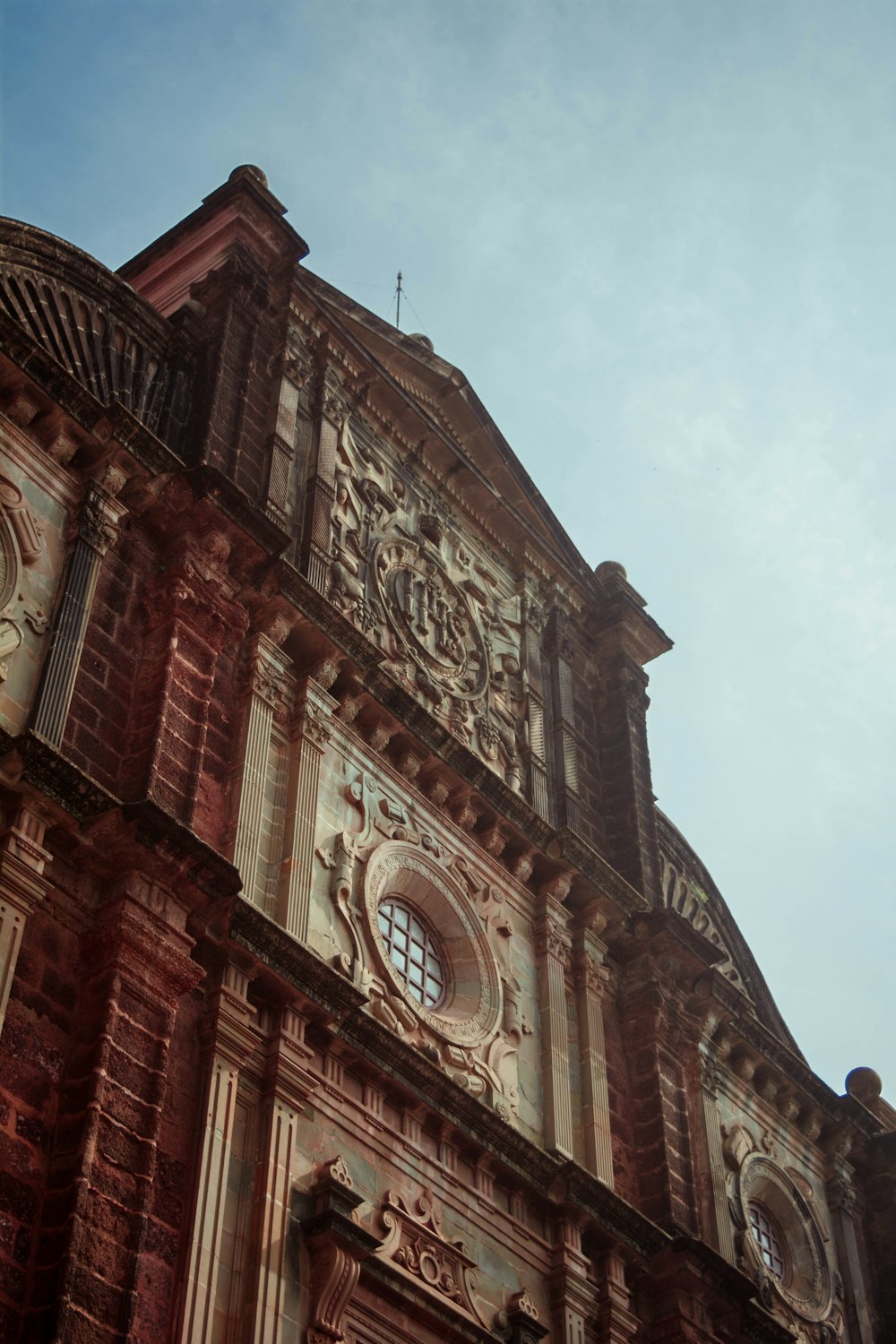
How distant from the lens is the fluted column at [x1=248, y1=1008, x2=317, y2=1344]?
45.1ft

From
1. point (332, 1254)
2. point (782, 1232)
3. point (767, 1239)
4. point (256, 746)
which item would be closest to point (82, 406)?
point (256, 746)

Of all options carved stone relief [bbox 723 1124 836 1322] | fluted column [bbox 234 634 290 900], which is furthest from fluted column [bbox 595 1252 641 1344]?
fluted column [bbox 234 634 290 900]

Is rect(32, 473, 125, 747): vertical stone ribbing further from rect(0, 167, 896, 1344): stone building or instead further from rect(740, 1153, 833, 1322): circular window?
rect(740, 1153, 833, 1322): circular window

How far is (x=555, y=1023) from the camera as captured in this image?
64.6 feet

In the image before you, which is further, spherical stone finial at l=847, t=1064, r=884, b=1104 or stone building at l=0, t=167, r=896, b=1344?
spherical stone finial at l=847, t=1064, r=884, b=1104

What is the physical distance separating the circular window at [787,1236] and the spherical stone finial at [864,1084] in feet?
11.0

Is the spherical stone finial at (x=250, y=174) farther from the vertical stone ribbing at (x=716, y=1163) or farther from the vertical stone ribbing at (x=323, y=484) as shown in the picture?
the vertical stone ribbing at (x=716, y=1163)

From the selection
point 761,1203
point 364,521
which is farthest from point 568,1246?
point 364,521

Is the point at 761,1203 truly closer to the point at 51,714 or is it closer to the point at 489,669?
the point at 489,669

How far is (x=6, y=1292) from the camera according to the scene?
38.6ft

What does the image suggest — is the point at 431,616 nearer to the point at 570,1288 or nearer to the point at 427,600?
the point at 427,600

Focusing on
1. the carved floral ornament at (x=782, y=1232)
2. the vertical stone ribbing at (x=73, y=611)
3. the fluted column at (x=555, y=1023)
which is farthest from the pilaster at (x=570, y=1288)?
the vertical stone ribbing at (x=73, y=611)

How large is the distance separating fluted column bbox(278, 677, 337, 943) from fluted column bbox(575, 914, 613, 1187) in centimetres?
435

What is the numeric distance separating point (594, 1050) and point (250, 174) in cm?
1093
